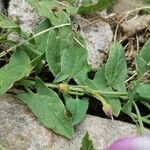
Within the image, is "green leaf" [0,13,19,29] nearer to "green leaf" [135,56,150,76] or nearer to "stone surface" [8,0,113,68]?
"stone surface" [8,0,113,68]

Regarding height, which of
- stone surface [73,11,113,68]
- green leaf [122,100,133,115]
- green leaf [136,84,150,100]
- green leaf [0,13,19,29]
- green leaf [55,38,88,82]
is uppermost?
green leaf [0,13,19,29]

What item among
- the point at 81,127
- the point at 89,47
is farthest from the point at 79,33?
the point at 81,127

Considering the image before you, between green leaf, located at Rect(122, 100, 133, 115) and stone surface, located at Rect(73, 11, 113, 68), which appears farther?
stone surface, located at Rect(73, 11, 113, 68)

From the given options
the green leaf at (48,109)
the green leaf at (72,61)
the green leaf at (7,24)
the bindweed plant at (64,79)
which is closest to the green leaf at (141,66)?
the bindweed plant at (64,79)

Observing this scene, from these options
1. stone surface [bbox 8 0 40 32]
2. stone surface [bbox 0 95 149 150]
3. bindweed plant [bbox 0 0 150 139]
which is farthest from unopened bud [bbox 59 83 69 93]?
stone surface [bbox 8 0 40 32]

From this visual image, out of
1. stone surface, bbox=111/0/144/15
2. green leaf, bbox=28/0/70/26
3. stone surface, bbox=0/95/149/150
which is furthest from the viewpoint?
stone surface, bbox=111/0/144/15

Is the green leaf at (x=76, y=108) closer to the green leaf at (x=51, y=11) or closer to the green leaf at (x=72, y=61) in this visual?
the green leaf at (x=72, y=61)

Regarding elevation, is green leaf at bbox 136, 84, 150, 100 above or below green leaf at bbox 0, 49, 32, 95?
below
